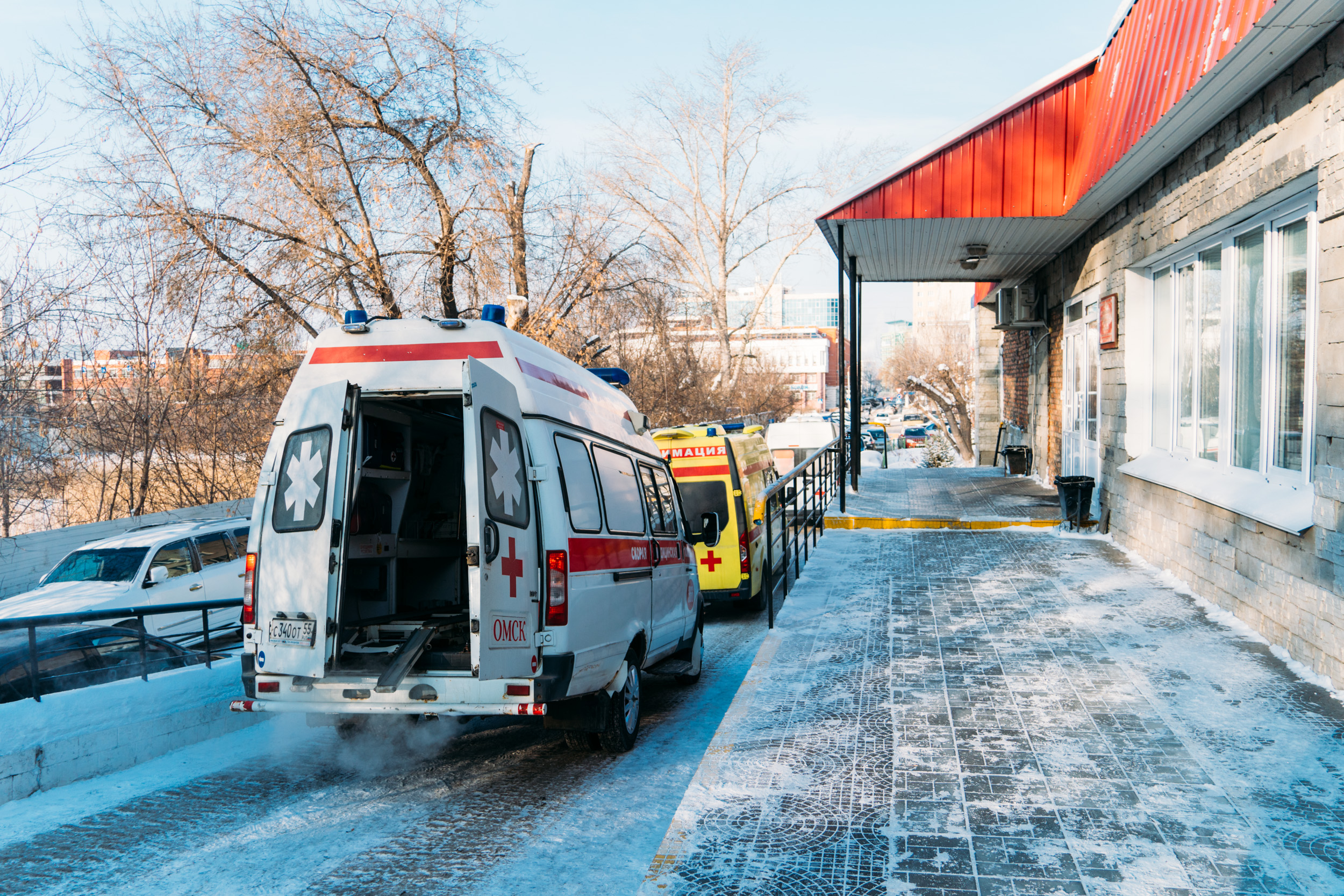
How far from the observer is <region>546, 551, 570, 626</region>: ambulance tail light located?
4809 millimetres

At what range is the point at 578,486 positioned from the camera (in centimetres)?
533

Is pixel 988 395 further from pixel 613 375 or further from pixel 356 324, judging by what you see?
pixel 356 324

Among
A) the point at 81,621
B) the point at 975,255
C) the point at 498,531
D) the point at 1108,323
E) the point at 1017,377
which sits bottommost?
the point at 81,621

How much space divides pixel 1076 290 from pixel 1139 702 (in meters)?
9.61

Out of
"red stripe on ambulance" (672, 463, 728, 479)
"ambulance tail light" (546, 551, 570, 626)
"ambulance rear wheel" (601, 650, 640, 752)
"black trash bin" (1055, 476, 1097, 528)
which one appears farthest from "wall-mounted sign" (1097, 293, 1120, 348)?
"ambulance tail light" (546, 551, 570, 626)

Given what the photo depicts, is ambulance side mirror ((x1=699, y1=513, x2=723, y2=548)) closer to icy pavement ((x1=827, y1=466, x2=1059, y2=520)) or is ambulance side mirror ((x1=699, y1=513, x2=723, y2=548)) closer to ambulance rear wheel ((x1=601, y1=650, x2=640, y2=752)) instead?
ambulance rear wheel ((x1=601, y1=650, x2=640, y2=752))

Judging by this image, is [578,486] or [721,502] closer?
[578,486]

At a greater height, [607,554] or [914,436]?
[607,554]

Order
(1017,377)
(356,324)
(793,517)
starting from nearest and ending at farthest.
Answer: (356,324)
(793,517)
(1017,377)

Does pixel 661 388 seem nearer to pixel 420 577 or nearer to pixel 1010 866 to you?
pixel 420 577

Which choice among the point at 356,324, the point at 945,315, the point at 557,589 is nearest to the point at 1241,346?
the point at 557,589

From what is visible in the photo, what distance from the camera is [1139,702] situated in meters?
5.25

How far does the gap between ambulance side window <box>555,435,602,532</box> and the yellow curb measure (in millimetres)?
7840

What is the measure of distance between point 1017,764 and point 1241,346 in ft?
16.1
